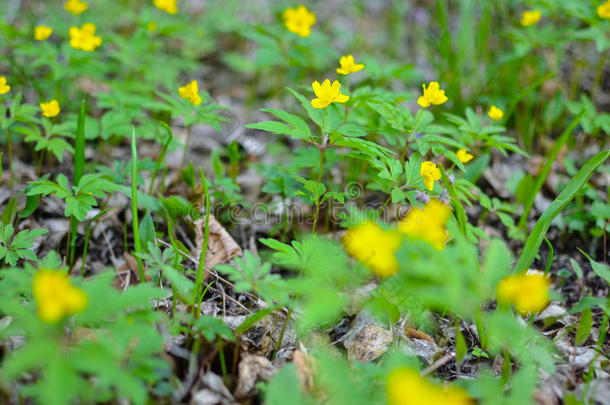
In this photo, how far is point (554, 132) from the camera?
124 inches

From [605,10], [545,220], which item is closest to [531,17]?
[605,10]

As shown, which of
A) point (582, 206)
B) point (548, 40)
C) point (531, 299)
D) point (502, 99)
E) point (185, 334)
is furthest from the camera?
point (502, 99)

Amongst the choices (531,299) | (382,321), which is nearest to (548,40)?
(382,321)

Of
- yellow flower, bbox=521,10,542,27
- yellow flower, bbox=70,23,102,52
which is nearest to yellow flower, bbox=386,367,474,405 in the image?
yellow flower, bbox=70,23,102,52

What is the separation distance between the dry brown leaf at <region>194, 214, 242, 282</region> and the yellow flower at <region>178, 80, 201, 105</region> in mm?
570

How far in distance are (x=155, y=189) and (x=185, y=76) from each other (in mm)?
1598

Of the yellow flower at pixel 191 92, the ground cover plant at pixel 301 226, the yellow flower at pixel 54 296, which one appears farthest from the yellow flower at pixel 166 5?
the yellow flower at pixel 54 296

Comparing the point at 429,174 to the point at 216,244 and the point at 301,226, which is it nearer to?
the point at 301,226

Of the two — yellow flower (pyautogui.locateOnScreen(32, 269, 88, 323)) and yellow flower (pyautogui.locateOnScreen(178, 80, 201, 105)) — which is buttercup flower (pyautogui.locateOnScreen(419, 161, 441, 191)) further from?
yellow flower (pyautogui.locateOnScreen(32, 269, 88, 323))

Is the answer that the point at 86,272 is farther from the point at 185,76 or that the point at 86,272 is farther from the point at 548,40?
the point at 548,40

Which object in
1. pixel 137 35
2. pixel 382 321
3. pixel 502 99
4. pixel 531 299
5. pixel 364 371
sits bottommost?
pixel 382 321

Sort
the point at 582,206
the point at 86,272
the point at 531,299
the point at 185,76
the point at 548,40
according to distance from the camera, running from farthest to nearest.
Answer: the point at 185,76 → the point at 548,40 → the point at 582,206 → the point at 86,272 → the point at 531,299

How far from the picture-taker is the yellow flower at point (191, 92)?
2.10m

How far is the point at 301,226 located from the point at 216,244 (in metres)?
0.49
